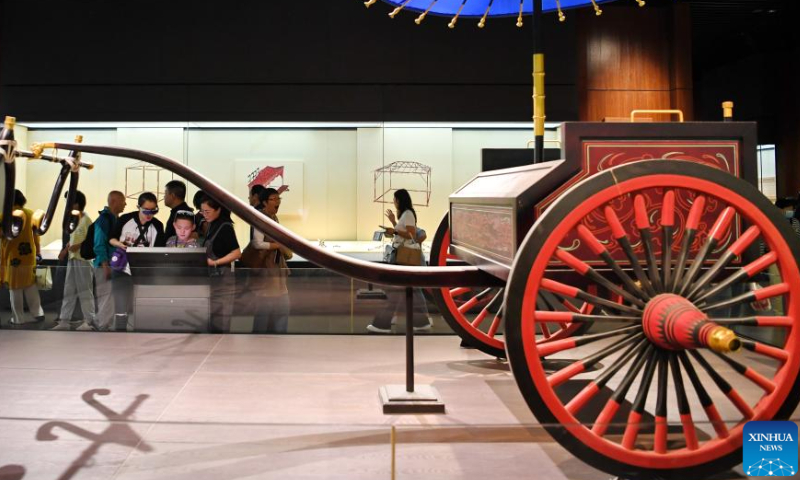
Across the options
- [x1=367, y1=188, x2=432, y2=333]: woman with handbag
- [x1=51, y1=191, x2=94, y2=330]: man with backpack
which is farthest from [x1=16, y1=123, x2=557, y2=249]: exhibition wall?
[x1=51, y1=191, x2=94, y2=330]: man with backpack

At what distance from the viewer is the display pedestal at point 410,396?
8.77ft

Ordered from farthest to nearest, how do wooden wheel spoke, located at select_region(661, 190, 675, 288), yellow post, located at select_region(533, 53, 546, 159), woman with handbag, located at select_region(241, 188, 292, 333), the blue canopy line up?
woman with handbag, located at select_region(241, 188, 292, 333), the blue canopy, yellow post, located at select_region(533, 53, 546, 159), wooden wheel spoke, located at select_region(661, 190, 675, 288)

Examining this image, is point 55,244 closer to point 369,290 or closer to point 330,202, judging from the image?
point 330,202

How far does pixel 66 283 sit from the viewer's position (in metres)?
4.38

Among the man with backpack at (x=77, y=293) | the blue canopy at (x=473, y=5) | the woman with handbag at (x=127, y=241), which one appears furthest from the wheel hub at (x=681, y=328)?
the man with backpack at (x=77, y=293)

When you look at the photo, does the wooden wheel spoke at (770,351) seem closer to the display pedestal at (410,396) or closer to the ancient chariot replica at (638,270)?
the ancient chariot replica at (638,270)

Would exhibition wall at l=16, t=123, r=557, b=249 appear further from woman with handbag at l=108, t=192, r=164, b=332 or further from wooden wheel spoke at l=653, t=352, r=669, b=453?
wooden wheel spoke at l=653, t=352, r=669, b=453

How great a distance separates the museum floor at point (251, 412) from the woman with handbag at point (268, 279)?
8.2 inches

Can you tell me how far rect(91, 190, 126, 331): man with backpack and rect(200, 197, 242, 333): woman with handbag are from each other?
0.65 meters

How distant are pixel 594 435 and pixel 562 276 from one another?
1.92 ft

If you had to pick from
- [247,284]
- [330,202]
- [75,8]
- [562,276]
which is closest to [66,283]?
[247,284]

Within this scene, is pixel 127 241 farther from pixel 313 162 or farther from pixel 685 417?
pixel 685 417

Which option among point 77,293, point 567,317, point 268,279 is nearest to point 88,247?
point 77,293

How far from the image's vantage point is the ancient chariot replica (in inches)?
71.9
